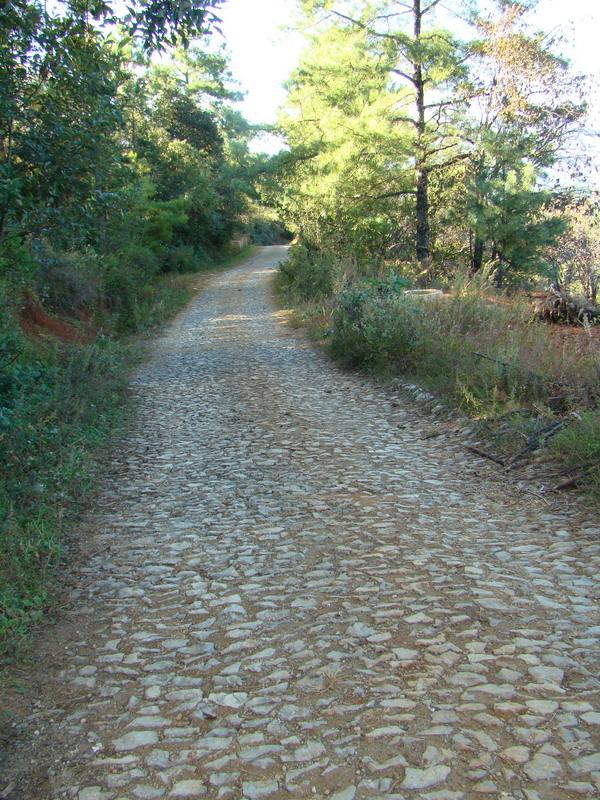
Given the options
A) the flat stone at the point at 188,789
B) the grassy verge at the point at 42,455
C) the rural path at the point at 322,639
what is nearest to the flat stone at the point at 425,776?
the rural path at the point at 322,639

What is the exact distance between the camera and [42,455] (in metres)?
5.61

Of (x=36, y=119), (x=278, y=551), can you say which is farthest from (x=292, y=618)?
(x=36, y=119)

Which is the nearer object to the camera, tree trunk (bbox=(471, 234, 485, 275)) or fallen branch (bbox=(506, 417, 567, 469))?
fallen branch (bbox=(506, 417, 567, 469))

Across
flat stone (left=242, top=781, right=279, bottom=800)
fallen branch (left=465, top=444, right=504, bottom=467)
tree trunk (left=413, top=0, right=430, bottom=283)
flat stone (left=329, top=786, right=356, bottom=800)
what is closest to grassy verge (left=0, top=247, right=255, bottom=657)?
flat stone (left=242, top=781, right=279, bottom=800)

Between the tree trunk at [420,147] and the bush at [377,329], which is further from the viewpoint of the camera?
the tree trunk at [420,147]

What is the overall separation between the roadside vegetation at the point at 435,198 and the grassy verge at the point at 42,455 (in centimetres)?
427

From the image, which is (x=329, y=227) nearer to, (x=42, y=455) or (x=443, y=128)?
(x=443, y=128)

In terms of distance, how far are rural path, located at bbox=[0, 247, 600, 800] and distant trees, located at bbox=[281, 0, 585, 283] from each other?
11231 millimetres

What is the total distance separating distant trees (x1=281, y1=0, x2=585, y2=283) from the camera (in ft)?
49.6

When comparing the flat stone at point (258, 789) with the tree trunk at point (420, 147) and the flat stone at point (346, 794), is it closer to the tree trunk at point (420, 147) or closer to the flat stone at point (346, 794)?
the flat stone at point (346, 794)

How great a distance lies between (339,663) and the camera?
10.4 ft

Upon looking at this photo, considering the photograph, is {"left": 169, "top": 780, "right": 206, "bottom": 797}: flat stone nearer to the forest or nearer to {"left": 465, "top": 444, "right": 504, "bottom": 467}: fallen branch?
the forest

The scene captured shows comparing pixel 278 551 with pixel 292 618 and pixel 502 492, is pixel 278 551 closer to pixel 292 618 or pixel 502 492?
pixel 292 618

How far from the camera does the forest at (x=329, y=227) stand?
5.25 metres
